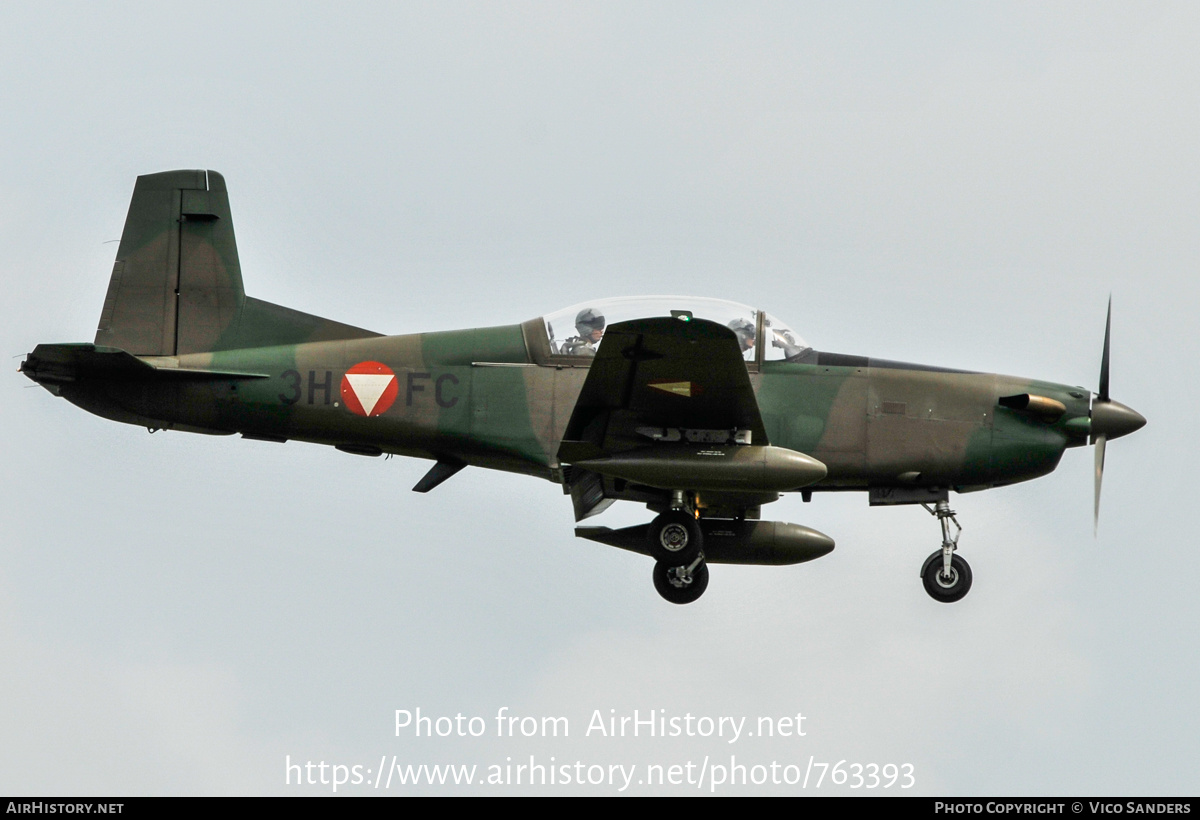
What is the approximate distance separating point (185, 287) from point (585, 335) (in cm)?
384

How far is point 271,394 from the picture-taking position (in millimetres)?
12508

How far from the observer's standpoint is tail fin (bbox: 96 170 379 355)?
42.2 ft

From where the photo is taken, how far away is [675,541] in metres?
12.2

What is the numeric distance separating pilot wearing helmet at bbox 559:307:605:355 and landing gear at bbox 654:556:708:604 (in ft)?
7.09

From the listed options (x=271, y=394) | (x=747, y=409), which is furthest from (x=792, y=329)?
(x=271, y=394)

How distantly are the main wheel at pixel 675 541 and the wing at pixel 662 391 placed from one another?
0.84 meters

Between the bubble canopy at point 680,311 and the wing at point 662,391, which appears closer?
the wing at point 662,391

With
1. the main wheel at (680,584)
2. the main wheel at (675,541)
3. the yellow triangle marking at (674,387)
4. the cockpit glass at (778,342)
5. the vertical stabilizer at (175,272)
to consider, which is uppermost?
the vertical stabilizer at (175,272)

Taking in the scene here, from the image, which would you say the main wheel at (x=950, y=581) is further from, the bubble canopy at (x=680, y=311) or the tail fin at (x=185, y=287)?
the tail fin at (x=185, y=287)

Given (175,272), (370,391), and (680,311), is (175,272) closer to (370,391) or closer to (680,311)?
(370,391)

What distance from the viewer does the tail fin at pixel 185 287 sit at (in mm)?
12875

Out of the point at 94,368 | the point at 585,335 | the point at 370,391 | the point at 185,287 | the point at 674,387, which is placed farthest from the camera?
the point at 185,287

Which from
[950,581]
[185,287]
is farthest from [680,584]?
[185,287]

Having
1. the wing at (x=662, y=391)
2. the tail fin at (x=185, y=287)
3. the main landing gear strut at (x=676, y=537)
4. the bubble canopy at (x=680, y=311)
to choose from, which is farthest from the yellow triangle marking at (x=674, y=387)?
the tail fin at (x=185, y=287)
